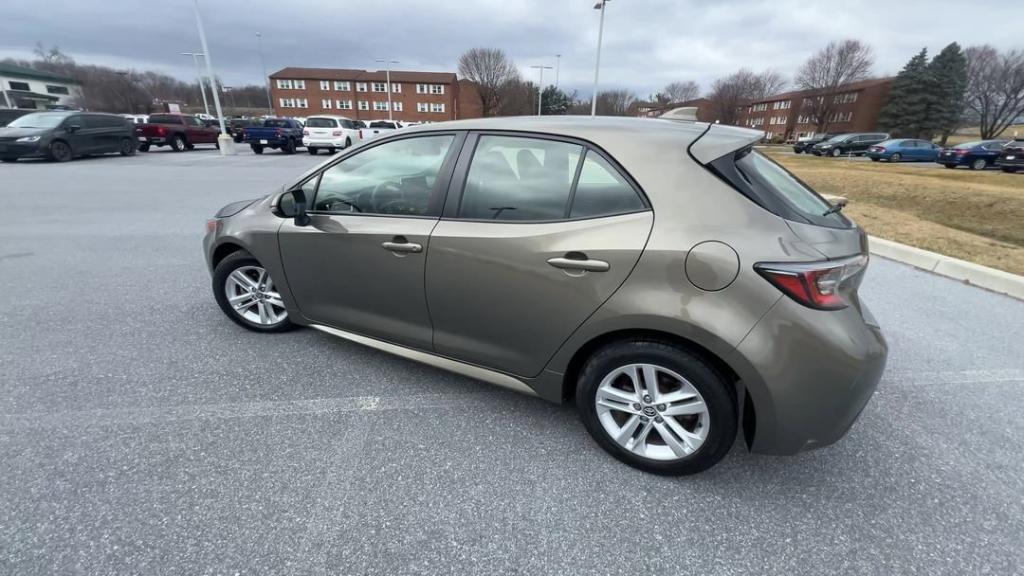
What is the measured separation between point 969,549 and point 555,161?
2.39 meters

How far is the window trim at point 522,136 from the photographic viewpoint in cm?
210

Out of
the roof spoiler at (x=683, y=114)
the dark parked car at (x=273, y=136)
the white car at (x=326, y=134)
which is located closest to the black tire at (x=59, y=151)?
the dark parked car at (x=273, y=136)

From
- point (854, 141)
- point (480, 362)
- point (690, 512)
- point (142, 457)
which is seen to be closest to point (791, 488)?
point (690, 512)

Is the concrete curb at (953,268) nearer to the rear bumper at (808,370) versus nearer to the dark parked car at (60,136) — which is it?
the rear bumper at (808,370)

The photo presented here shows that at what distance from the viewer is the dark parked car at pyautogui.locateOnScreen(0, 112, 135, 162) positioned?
15055 millimetres

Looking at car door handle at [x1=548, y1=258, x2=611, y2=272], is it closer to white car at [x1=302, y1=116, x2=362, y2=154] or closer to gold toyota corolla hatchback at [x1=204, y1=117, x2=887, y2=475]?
gold toyota corolla hatchback at [x1=204, y1=117, x2=887, y2=475]

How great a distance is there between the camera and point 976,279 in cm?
487

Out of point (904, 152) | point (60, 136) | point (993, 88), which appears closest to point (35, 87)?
point (60, 136)

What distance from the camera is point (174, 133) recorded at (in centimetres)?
2264

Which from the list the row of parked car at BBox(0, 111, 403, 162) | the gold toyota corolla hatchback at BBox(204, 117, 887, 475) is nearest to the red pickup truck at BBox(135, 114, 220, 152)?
the row of parked car at BBox(0, 111, 403, 162)

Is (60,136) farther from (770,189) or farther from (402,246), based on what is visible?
(770,189)

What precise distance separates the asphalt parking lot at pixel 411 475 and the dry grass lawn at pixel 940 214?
317 centimetres

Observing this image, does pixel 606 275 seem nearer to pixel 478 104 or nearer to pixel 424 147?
pixel 424 147

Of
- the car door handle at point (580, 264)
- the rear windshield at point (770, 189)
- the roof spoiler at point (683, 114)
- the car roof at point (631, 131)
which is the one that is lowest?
the car door handle at point (580, 264)
